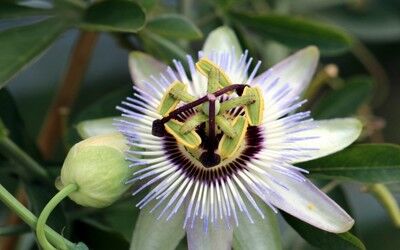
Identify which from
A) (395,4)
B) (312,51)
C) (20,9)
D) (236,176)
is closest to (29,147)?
(20,9)

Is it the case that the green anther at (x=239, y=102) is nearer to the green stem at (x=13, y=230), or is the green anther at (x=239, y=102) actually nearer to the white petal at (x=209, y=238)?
the white petal at (x=209, y=238)

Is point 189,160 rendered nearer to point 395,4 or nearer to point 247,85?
point 247,85

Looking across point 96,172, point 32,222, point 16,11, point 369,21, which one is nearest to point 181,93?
point 96,172

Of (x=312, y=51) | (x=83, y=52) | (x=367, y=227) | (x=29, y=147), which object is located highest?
(x=312, y=51)

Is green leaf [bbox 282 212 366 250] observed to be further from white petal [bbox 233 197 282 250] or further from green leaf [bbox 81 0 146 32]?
green leaf [bbox 81 0 146 32]

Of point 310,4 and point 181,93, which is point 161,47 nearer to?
point 181,93

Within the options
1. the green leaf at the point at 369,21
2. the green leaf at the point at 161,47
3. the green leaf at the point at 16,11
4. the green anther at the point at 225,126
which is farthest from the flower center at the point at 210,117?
the green leaf at the point at 369,21

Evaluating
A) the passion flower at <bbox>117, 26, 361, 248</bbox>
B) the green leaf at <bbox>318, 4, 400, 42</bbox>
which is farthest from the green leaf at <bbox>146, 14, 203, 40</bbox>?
the green leaf at <bbox>318, 4, 400, 42</bbox>
